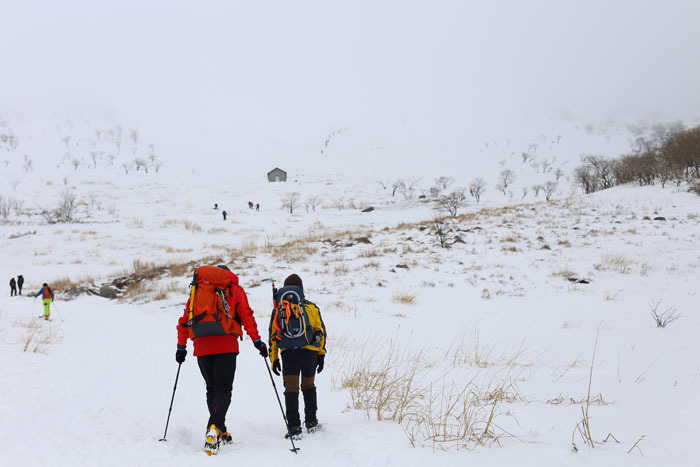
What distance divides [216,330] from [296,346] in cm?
74

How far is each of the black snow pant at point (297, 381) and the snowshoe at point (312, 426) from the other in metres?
0.02

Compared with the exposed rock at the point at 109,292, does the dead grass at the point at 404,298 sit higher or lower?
higher

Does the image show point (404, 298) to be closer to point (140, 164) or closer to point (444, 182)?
point (444, 182)

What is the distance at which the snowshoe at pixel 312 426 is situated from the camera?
3.38 m

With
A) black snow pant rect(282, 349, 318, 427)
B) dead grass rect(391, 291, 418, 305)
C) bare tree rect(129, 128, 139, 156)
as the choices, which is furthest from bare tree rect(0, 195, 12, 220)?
bare tree rect(129, 128, 139, 156)

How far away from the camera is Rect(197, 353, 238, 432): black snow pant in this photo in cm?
323

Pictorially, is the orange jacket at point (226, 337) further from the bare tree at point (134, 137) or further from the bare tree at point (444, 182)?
the bare tree at point (134, 137)

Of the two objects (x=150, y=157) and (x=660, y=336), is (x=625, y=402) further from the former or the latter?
(x=150, y=157)

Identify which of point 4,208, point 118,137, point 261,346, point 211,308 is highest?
point 118,137

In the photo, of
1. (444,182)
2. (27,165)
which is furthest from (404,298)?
(27,165)

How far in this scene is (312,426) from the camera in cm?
339

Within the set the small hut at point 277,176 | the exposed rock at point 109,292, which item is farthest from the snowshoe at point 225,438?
the small hut at point 277,176

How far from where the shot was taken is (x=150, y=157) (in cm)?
8888

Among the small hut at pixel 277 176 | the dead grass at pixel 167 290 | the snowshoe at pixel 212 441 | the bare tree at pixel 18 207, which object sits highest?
the small hut at pixel 277 176
